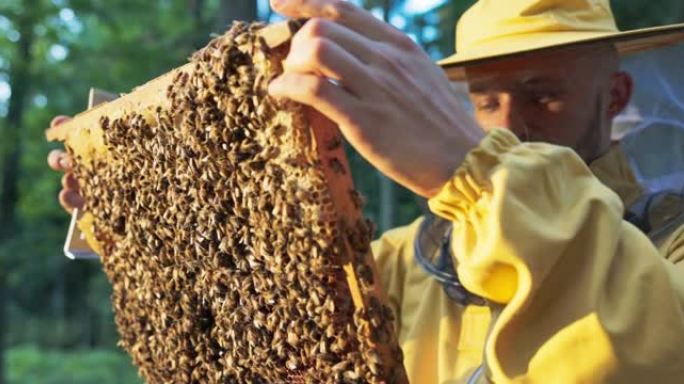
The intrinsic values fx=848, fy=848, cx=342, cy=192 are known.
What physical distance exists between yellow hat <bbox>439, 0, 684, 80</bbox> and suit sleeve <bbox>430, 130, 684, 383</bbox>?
98cm

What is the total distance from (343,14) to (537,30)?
1191mm

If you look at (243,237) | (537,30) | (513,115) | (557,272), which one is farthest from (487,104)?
(557,272)

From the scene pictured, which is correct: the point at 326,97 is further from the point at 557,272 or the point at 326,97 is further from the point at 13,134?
the point at 13,134

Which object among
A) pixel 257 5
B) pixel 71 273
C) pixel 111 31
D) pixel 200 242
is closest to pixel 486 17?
pixel 200 242

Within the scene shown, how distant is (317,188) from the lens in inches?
57.5

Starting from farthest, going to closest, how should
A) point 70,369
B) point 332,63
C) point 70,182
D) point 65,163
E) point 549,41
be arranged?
1. point 70,369
2. point 70,182
3. point 65,163
4. point 549,41
5. point 332,63

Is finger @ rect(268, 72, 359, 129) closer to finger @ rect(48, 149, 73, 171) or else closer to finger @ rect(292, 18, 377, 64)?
finger @ rect(292, 18, 377, 64)

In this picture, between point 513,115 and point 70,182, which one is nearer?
point 513,115

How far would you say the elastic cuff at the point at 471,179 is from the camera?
1.35m

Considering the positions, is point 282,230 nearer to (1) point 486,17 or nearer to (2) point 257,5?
(1) point 486,17

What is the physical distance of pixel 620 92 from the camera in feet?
8.87

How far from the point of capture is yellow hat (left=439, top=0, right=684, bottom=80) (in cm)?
Result: 232

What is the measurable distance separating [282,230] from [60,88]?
33.3 ft

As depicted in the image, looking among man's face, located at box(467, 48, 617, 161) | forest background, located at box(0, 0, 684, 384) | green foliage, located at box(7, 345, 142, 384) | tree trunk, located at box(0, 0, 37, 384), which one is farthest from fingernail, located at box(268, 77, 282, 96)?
green foliage, located at box(7, 345, 142, 384)
